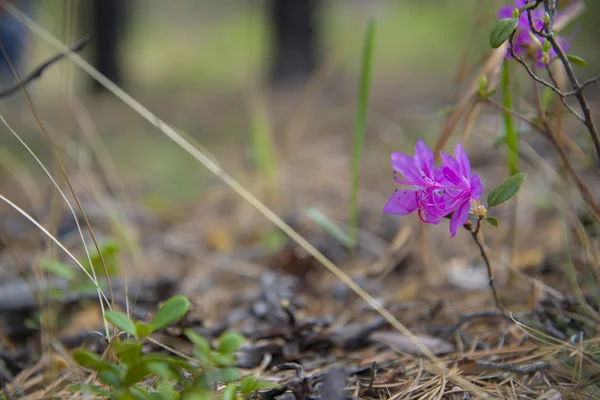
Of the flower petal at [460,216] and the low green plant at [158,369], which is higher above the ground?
the flower petal at [460,216]

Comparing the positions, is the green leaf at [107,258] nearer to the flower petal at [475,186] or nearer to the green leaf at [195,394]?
the green leaf at [195,394]

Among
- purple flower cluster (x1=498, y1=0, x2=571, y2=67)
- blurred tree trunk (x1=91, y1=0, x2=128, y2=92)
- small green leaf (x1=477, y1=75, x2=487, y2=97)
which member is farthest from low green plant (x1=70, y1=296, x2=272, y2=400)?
blurred tree trunk (x1=91, y1=0, x2=128, y2=92)

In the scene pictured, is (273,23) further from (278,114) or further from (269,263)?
(269,263)

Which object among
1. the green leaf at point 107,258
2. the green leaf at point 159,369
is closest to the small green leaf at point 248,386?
the green leaf at point 159,369

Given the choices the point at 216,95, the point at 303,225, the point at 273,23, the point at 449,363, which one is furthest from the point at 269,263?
the point at 273,23

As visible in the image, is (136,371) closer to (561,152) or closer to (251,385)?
(251,385)

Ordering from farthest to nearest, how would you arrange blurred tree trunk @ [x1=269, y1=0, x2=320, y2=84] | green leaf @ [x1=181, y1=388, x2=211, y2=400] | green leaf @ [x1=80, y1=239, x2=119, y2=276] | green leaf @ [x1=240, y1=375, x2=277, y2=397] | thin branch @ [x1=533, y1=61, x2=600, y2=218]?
1. blurred tree trunk @ [x1=269, y1=0, x2=320, y2=84]
2. green leaf @ [x1=80, y1=239, x2=119, y2=276]
3. thin branch @ [x1=533, y1=61, x2=600, y2=218]
4. green leaf @ [x1=240, y1=375, x2=277, y2=397]
5. green leaf @ [x1=181, y1=388, x2=211, y2=400]

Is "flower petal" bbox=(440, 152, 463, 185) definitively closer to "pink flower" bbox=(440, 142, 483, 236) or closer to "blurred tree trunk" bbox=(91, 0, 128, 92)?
"pink flower" bbox=(440, 142, 483, 236)
